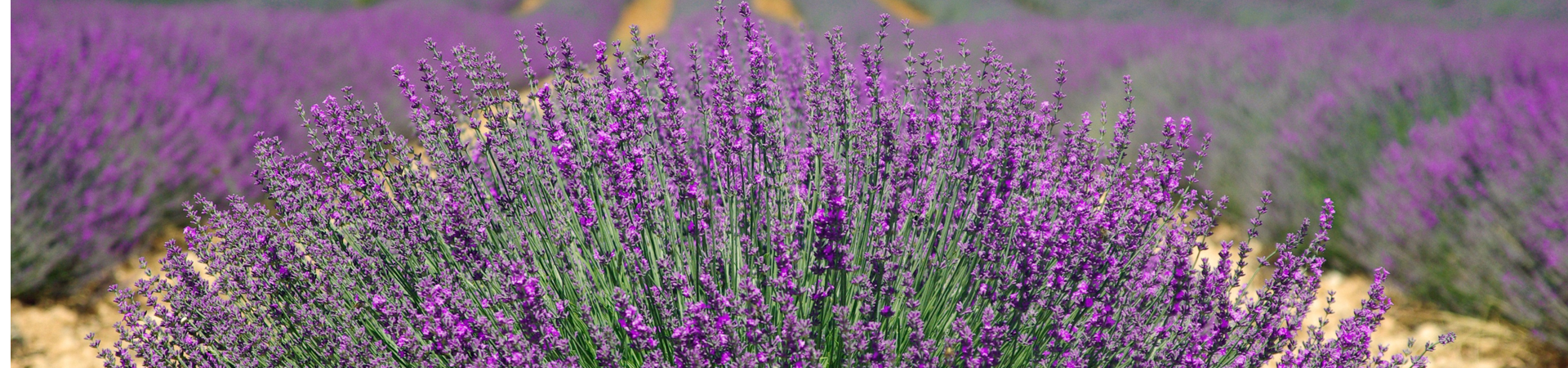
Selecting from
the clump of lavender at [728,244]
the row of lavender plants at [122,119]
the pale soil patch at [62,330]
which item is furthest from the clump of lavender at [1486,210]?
the row of lavender plants at [122,119]

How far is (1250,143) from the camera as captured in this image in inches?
188

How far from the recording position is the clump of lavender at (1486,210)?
298 centimetres

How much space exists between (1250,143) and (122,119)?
558cm

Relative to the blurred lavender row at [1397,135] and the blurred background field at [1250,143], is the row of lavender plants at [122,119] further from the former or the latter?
the blurred lavender row at [1397,135]

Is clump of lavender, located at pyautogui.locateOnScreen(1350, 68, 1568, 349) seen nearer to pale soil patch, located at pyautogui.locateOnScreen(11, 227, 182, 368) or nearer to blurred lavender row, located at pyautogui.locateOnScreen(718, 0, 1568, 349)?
blurred lavender row, located at pyautogui.locateOnScreen(718, 0, 1568, 349)

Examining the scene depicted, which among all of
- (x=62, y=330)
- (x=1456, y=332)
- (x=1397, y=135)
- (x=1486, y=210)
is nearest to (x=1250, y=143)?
(x=1397, y=135)

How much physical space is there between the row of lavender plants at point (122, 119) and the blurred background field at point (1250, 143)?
0.04ft

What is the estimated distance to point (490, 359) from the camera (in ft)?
4.38

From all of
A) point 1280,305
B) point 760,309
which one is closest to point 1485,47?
point 1280,305

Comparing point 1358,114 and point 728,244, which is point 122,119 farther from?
point 1358,114

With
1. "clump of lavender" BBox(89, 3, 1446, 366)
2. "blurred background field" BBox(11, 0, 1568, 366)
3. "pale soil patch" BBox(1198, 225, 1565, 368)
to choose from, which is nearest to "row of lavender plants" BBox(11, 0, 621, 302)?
"blurred background field" BBox(11, 0, 1568, 366)

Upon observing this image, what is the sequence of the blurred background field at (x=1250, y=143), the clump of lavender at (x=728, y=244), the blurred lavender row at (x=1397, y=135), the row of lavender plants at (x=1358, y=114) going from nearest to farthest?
the clump of lavender at (x=728, y=244) → the blurred lavender row at (x=1397, y=135) → the blurred background field at (x=1250, y=143) → the row of lavender plants at (x=1358, y=114)

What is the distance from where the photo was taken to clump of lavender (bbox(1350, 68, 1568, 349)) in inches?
117

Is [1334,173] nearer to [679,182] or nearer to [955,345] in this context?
[955,345]
